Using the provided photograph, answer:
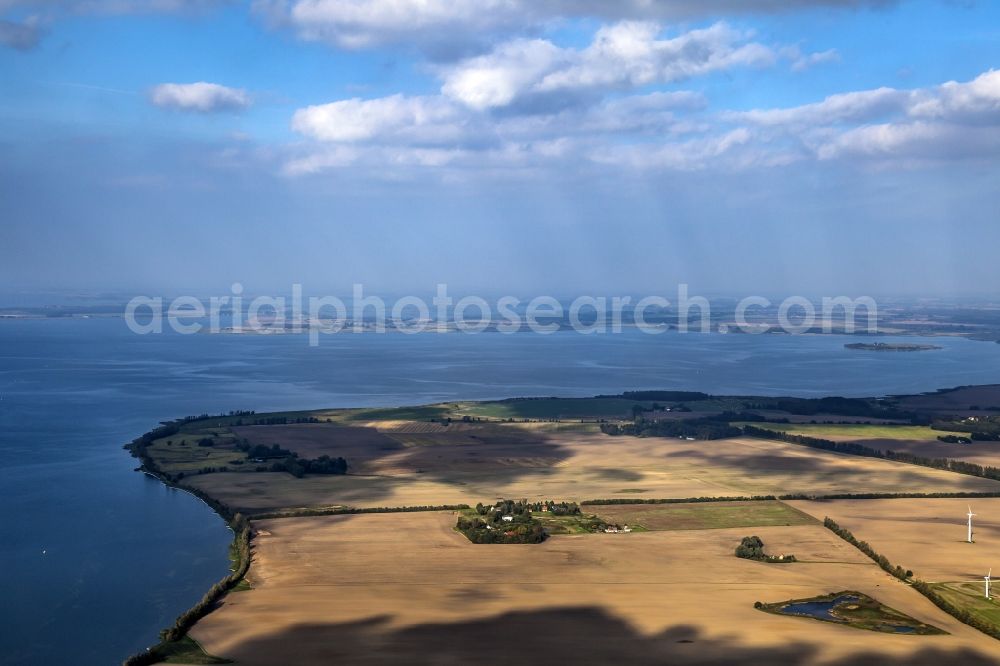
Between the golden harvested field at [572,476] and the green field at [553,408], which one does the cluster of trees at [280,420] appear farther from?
the golden harvested field at [572,476]

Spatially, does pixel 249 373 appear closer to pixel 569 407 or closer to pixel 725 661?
pixel 569 407

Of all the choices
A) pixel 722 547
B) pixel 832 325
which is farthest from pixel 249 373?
pixel 832 325

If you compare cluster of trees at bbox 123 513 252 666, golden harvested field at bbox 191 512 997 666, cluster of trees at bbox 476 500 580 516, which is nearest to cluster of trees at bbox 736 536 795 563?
golden harvested field at bbox 191 512 997 666

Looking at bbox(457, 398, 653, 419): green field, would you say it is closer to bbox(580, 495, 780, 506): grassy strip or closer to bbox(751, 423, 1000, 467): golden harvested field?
bbox(751, 423, 1000, 467): golden harvested field

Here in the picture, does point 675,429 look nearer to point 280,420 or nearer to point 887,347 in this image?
point 280,420

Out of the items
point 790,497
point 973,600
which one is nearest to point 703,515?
point 790,497
